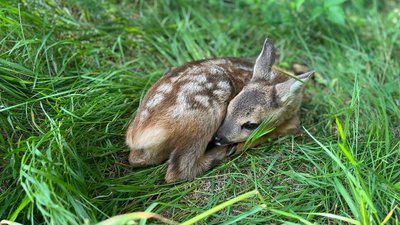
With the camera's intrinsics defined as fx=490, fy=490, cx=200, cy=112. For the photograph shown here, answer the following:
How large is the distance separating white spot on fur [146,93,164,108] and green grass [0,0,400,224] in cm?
40

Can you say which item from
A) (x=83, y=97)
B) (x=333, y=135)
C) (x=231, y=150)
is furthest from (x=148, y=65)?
(x=333, y=135)

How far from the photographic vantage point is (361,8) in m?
5.64

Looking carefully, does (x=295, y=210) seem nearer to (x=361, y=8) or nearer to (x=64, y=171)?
(x=64, y=171)

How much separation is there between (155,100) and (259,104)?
80 centimetres

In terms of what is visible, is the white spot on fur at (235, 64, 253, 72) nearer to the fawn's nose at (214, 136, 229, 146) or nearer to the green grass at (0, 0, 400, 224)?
the green grass at (0, 0, 400, 224)

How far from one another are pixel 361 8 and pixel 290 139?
2551 millimetres

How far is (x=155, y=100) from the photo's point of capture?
3.48 meters

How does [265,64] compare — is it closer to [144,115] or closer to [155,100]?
[155,100]

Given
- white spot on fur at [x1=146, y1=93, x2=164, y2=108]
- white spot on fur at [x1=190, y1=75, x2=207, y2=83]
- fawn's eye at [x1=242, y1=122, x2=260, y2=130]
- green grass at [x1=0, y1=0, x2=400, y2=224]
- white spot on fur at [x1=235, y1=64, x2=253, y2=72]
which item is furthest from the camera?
white spot on fur at [x1=235, y1=64, x2=253, y2=72]

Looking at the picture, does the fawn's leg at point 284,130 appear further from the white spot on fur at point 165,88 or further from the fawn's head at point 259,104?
the white spot on fur at point 165,88

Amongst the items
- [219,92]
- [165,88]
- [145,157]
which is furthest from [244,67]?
[145,157]

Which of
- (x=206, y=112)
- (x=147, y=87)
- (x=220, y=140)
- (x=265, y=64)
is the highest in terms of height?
(x=265, y=64)

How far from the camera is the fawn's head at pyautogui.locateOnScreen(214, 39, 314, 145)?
12.0 feet

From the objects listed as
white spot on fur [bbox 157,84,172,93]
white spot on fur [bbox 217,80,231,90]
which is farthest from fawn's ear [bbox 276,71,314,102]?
white spot on fur [bbox 157,84,172,93]
